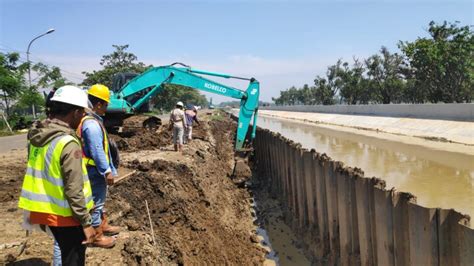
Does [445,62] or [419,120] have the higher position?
[445,62]

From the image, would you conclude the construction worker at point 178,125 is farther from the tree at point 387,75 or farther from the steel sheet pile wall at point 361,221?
the tree at point 387,75

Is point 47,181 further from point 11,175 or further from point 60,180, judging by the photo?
point 11,175

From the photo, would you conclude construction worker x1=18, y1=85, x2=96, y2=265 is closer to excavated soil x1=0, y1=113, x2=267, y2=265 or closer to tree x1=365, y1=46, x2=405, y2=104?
excavated soil x1=0, y1=113, x2=267, y2=265

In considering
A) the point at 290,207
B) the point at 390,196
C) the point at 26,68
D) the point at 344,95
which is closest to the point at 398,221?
the point at 390,196

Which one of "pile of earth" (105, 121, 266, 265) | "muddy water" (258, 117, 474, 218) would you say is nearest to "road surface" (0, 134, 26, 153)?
"pile of earth" (105, 121, 266, 265)

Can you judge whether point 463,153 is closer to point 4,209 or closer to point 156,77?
point 156,77

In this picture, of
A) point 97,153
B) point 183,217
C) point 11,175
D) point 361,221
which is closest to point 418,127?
point 183,217

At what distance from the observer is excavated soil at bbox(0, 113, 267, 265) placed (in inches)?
176

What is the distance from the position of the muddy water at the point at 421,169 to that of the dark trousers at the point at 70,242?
8384 millimetres

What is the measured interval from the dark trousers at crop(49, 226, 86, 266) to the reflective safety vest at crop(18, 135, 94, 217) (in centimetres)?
19

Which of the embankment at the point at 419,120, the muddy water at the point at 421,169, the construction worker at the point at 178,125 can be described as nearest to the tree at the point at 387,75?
the embankment at the point at 419,120

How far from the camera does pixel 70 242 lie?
296 centimetres

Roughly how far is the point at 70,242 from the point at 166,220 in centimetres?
342

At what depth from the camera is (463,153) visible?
16781 millimetres
